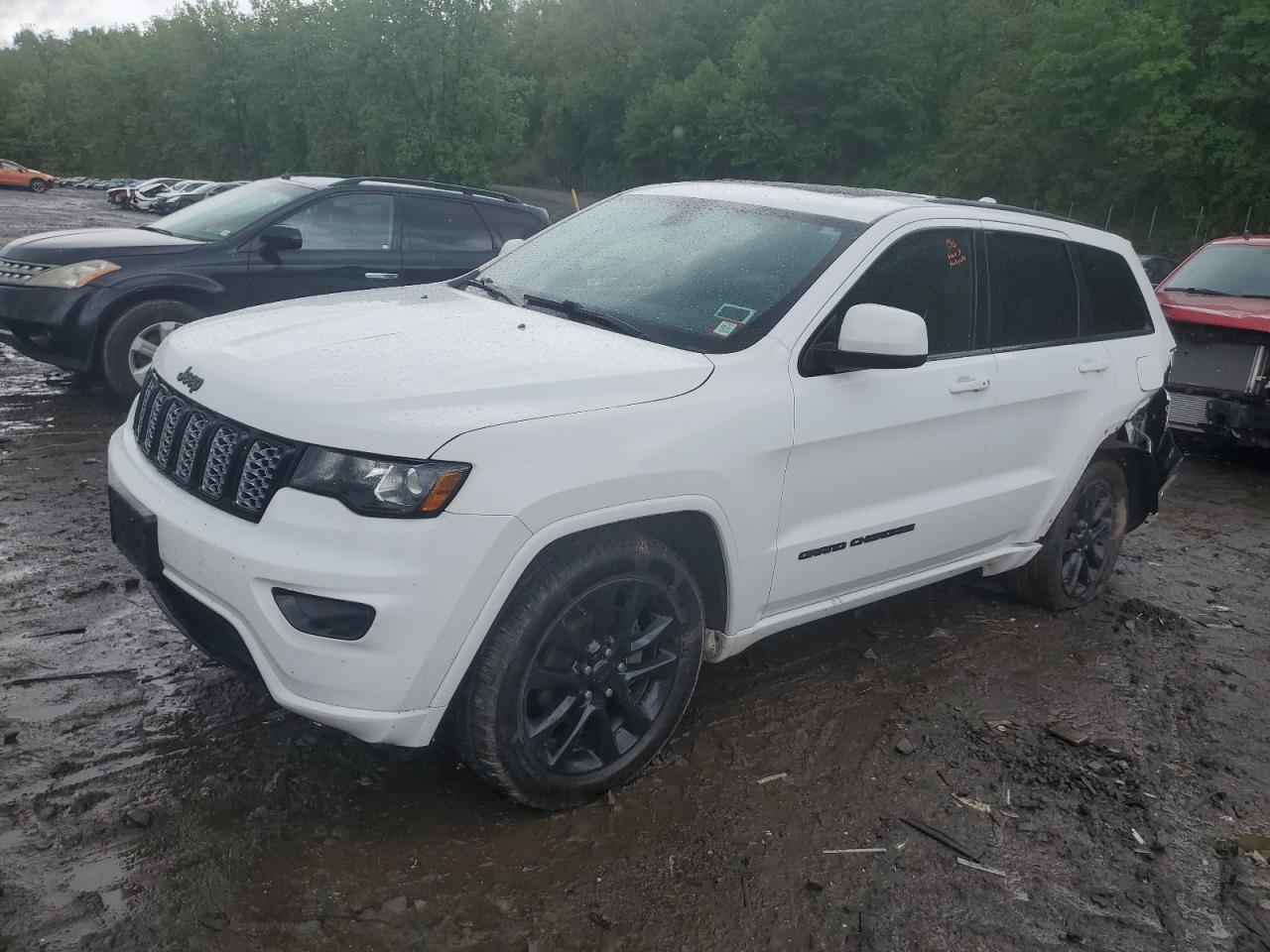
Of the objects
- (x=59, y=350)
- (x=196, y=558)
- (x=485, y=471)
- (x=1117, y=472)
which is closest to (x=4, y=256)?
(x=59, y=350)

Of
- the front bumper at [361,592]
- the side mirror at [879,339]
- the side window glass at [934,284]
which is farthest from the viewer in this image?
the side window glass at [934,284]

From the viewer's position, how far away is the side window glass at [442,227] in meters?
8.30

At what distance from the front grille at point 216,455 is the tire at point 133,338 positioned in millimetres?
4273

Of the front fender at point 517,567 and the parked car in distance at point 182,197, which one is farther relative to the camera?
the parked car in distance at point 182,197

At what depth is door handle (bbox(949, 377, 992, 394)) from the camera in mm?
4000

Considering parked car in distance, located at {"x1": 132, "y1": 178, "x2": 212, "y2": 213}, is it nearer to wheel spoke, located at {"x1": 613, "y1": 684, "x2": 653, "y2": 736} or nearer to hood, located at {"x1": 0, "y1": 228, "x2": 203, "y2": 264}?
hood, located at {"x1": 0, "y1": 228, "x2": 203, "y2": 264}

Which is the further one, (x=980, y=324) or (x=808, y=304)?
(x=980, y=324)

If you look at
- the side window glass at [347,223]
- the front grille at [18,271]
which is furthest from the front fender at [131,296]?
the side window glass at [347,223]

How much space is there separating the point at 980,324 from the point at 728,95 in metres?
63.0

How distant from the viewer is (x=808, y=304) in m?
3.60

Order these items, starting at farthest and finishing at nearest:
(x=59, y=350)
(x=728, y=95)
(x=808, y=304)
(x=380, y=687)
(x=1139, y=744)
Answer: (x=728, y=95)
(x=59, y=350)
(x=1139, y=744)
(x=808, y=304)
(x=380, y=687)

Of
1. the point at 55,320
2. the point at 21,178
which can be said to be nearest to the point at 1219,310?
the point at 55,320

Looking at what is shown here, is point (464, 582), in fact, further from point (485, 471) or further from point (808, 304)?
point (808, 304)

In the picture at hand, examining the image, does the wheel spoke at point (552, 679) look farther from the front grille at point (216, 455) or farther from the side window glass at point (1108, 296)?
the side window glass at point (1108, 296)
